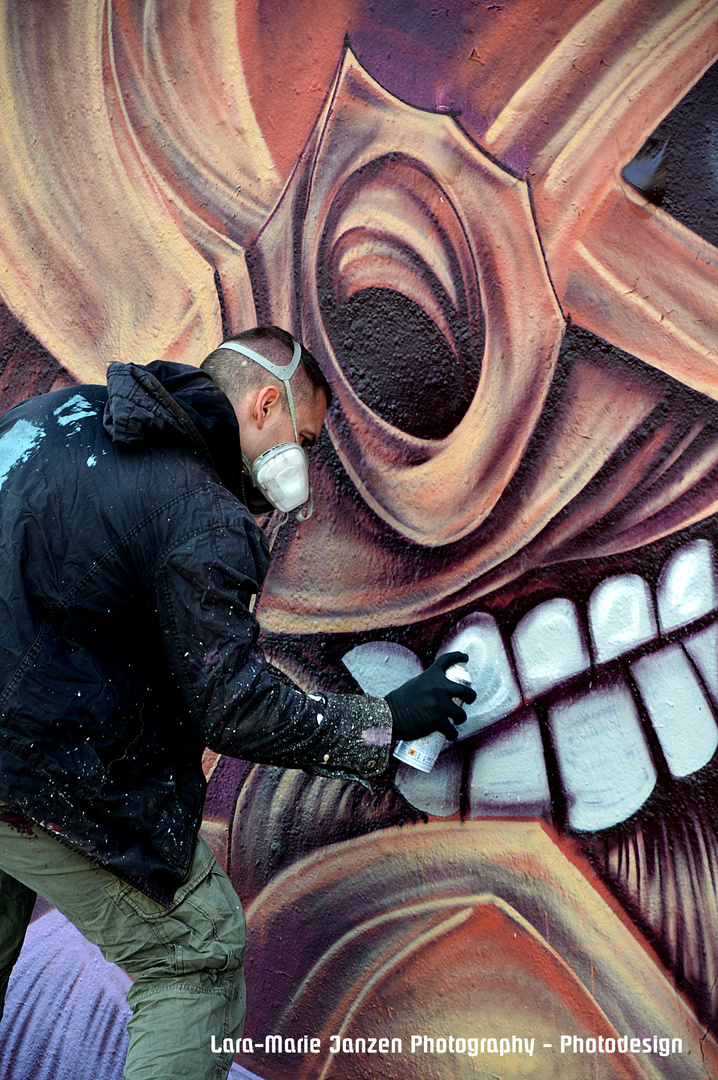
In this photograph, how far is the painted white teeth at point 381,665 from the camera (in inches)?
93.5

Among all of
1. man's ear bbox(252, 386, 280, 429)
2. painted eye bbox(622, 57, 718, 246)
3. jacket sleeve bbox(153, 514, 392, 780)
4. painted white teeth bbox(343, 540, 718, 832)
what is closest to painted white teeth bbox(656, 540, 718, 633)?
painted white teeth bbox(343, 540, 718, 832)

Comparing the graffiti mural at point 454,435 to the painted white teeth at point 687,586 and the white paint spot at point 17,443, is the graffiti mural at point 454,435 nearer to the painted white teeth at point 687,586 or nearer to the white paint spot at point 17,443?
the painted white teeth at point 687,586

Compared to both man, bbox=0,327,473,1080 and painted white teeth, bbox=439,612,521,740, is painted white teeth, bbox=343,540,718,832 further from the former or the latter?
man, bbox=0,327,473,1080

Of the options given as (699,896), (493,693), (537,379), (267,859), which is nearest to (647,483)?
(537,379)

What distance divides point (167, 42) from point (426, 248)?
977 millimetres

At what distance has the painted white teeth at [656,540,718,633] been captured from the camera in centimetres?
216

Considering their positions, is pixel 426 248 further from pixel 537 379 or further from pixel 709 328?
pixel 709 328

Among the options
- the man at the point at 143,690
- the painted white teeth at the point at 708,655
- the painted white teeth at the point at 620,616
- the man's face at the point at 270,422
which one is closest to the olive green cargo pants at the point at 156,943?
the man at the point at 143,690

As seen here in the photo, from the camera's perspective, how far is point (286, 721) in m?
1.67

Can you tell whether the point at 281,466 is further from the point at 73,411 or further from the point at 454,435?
the point at 454,435

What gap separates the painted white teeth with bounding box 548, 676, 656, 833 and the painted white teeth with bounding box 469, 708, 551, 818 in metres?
0.06

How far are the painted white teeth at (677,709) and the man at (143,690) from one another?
778 millimetres

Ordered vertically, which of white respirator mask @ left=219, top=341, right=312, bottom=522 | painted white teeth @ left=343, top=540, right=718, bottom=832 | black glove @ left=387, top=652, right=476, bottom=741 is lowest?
painted white teeth @ left=343, top=540, right=718, bottom=832

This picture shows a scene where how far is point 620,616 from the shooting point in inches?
87.2
